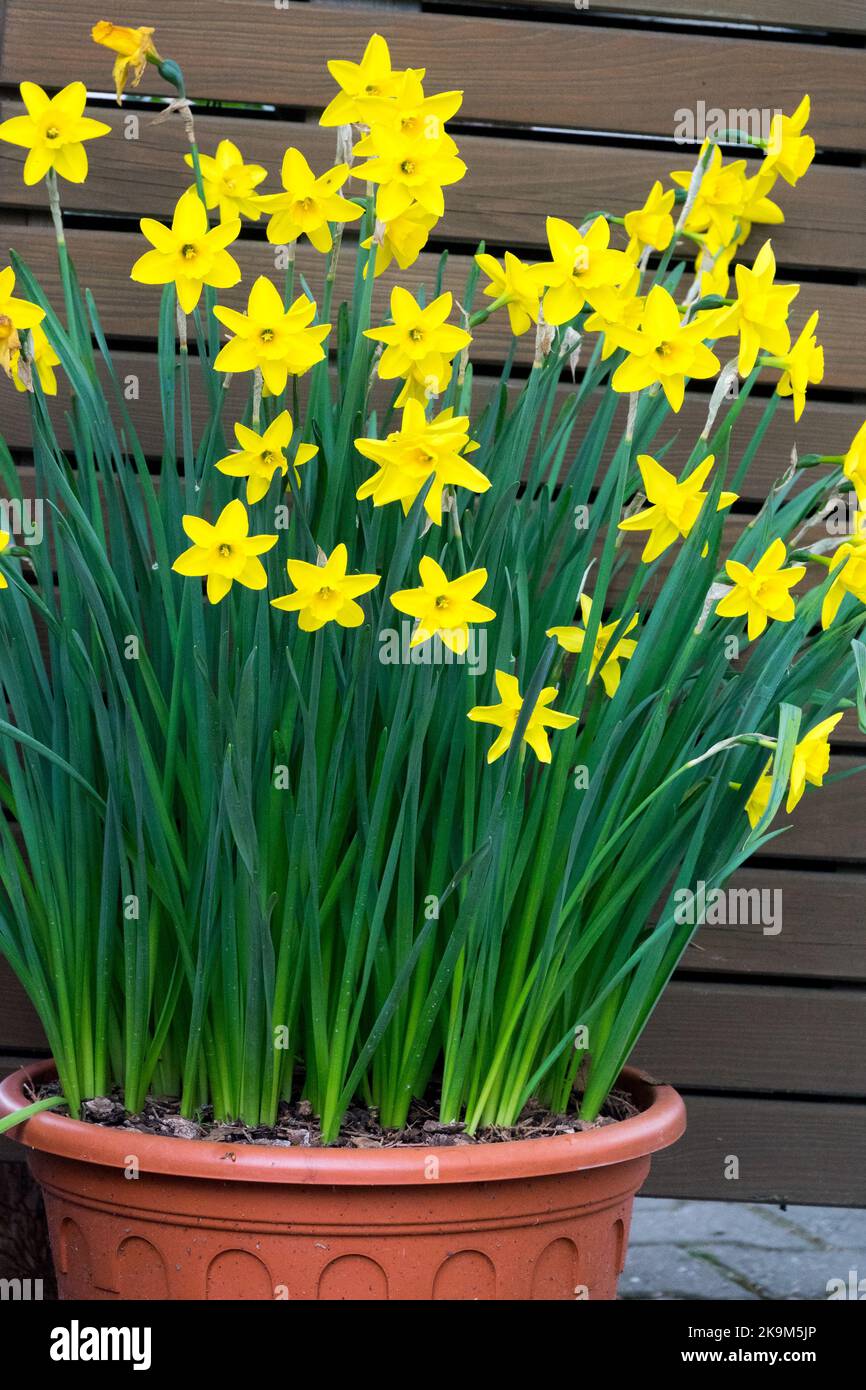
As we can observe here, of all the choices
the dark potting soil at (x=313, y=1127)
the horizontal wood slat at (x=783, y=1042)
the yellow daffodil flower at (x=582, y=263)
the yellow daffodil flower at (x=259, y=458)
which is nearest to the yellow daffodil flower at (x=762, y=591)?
the yellow daffodil flower at (x=582, y=263)

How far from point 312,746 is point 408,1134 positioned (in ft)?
1.19

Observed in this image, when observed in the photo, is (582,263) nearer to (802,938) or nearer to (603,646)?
(603,646)

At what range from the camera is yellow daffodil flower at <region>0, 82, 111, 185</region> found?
102 centimetres

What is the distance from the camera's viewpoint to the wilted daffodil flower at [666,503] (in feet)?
3.26

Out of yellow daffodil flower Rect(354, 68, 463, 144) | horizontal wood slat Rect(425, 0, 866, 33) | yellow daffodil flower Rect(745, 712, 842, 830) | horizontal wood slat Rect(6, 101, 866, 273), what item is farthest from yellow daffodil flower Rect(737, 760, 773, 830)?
horizontal wood slat Rect(425, 0, 866, 33)

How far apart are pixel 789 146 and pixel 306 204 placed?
1.84 feet

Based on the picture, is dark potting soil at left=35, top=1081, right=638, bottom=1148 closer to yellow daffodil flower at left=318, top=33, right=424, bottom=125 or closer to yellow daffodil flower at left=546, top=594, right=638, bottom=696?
yellow daffodil flower at left=546, top=594, right=638, bottom=696

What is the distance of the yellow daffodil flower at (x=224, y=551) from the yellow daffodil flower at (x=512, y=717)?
212mm

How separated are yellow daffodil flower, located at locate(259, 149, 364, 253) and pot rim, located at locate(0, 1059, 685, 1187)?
2.36 ft

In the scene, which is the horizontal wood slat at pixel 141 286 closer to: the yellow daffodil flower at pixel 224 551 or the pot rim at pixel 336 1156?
the yellow daffodil flower at pixel 224 551

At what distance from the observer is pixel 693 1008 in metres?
1.58

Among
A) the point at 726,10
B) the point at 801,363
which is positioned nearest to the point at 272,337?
the point at 801,363

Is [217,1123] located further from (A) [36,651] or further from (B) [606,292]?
(B) [606,292]
